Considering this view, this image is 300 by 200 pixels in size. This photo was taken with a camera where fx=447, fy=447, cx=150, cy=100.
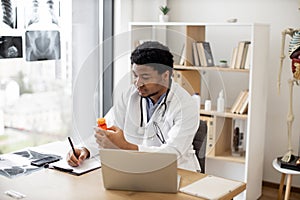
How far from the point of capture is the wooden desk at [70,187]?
167cm

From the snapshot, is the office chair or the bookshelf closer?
the office chair

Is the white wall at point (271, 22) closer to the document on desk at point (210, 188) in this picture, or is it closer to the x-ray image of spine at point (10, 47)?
the x-ray image of spine at point (10, 47)

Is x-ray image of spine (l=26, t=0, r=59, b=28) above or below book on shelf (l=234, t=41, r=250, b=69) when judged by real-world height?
above

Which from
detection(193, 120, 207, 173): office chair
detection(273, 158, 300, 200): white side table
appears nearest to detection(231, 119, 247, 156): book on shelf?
detection(273, 158, 300, 200): white side table

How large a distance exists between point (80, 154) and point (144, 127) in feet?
1.33

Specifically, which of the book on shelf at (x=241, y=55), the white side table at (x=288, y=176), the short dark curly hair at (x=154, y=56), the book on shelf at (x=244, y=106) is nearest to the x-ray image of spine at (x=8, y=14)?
the short dark curly hair at (x=154, y=56)

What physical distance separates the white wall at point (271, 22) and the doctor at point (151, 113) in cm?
184

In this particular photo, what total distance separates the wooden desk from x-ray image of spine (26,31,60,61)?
135 centimetres

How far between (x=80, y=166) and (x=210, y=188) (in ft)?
1.96

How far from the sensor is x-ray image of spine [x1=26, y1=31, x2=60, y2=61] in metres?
3.07

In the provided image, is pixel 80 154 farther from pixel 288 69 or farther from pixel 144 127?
pixel 288 69

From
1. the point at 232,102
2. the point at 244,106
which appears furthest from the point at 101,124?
the point at 232,102

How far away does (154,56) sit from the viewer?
A: 1664 mm

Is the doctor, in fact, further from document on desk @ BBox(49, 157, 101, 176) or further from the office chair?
the office chair
